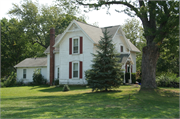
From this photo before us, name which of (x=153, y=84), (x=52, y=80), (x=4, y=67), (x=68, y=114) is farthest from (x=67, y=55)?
(x=4, y=67)

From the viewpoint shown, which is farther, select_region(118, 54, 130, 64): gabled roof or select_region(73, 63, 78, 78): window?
select_region(73, 63, 78, 78): window

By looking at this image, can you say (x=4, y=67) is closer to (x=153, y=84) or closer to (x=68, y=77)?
(x=68, y=77)

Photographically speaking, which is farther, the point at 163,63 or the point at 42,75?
the point at 42,75

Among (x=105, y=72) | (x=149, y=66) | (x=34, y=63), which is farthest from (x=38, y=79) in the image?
(x=149, y=66)

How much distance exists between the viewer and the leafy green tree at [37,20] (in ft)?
142

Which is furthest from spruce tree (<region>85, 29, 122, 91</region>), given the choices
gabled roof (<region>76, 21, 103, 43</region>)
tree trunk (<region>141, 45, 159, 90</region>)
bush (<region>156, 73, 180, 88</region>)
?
gabled roof (<region>76, 21, 103, 43</region>)

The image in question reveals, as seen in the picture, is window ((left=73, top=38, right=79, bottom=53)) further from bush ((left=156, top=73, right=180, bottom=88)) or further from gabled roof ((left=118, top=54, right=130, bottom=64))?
bush ((left=156, top=73, right=180, bottom=88))

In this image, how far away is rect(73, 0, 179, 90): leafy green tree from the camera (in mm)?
12297

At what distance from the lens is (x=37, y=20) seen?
4344 cm

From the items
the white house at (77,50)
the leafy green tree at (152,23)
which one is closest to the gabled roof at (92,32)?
the white house at (77,50)

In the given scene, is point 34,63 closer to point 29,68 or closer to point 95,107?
point 29,68

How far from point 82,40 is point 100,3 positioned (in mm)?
9035

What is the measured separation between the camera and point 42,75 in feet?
104

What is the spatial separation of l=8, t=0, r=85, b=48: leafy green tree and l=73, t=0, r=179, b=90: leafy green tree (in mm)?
28231
